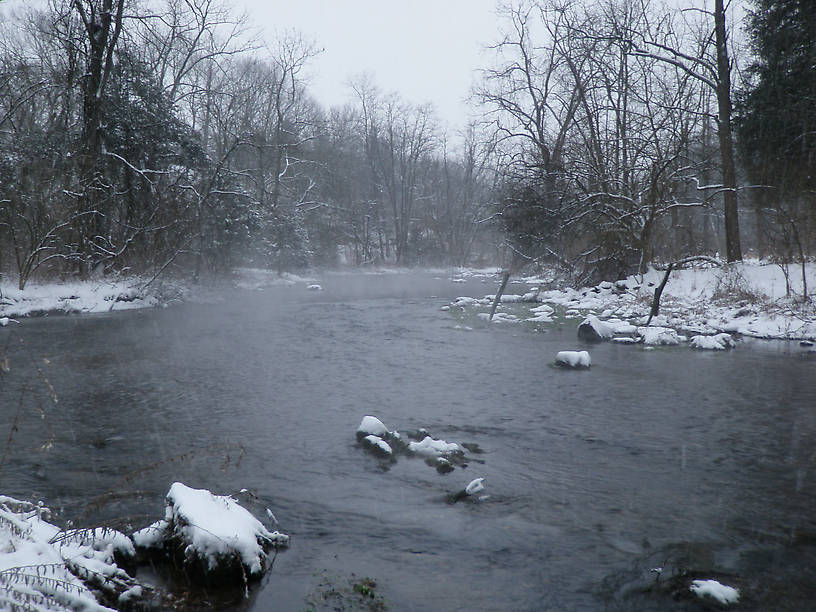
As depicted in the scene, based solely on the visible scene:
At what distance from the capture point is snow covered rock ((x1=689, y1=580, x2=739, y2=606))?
3.35m

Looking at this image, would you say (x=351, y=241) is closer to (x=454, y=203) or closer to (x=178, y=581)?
(x=454, y=203)

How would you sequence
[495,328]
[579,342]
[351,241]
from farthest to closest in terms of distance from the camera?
[351,241]
[495,328]
[579,342]

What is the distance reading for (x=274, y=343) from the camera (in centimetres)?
1248

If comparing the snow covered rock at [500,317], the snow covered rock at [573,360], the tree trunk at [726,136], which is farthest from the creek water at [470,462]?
the tree trunk at [726,136]

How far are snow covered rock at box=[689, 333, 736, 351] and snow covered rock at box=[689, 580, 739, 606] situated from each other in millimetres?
8705

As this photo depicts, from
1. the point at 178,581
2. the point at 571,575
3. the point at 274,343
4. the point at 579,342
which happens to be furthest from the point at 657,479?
the point at 274,343

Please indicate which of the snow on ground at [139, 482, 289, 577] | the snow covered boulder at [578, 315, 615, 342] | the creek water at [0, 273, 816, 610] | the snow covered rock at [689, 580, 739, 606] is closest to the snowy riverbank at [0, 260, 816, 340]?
the snow covered boulder at [578, 315, 615, 342]

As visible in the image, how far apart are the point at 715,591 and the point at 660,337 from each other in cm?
928

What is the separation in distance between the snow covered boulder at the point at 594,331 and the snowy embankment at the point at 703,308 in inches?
1.2

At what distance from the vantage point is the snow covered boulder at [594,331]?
12.6m

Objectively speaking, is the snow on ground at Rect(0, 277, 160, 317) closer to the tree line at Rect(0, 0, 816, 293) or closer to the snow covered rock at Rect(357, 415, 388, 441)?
the tree line at Rect(0, 0, 816, 293)

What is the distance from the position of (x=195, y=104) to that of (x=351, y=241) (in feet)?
57.6

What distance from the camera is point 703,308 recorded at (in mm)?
14594

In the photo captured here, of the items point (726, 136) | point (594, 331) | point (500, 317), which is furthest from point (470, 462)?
point (726, 136)
